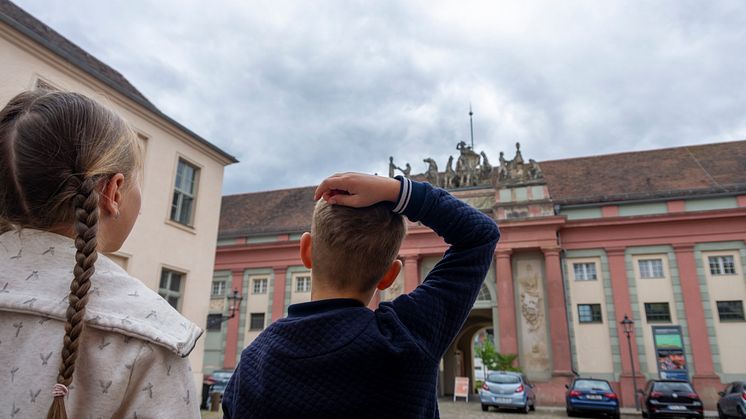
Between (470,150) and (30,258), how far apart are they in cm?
3113

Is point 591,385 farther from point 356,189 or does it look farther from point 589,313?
Answer: point 356,189

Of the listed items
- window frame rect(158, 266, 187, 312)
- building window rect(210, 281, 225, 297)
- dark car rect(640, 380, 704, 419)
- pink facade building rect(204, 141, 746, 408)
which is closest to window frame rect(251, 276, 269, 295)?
pink facade building rect(204, 141, 746, 408)

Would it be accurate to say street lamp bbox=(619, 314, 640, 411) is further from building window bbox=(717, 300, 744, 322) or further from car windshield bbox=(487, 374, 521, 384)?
car windshield bbox=(487, 374, 521, 384)

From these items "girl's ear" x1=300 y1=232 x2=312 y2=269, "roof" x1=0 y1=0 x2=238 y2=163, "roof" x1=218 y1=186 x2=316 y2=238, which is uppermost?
"roof" x1=218 y1=186 x2=316 y2=238

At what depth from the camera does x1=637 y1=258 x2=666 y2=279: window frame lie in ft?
86.5

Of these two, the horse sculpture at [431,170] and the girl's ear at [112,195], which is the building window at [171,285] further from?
the horse sculpture at [431,170]

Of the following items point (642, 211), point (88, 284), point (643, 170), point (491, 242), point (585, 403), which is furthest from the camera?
point (643, 170)

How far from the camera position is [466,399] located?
24344 mm

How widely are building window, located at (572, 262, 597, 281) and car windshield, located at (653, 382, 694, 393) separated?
1058 centimetres

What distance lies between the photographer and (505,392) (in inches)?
715

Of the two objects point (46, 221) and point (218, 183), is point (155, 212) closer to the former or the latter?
point (218, 183)

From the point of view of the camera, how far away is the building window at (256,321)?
3312 cm

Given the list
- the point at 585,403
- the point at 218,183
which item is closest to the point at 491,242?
the point at 218,183

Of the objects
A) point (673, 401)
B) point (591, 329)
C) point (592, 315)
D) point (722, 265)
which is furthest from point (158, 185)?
point (722, 265)
